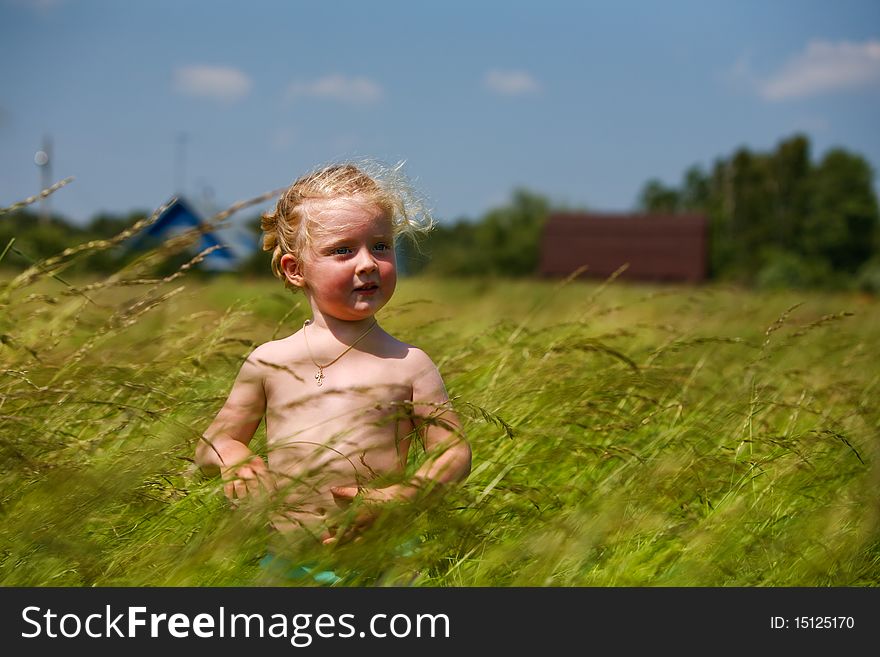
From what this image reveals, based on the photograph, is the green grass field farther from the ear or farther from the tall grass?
the ear

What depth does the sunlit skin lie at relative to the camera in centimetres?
197

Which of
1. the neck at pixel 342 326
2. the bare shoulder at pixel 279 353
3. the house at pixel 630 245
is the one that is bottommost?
the bare shoulder at pixel 279 353

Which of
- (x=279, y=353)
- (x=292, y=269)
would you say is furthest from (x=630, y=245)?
(x=279, y=353)

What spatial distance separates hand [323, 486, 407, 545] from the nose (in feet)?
1.61

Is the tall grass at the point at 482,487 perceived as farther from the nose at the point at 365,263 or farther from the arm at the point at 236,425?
the nose at the point at 365,263

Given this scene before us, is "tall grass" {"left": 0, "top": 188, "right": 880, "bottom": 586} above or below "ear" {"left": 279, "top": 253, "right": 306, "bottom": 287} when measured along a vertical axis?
below

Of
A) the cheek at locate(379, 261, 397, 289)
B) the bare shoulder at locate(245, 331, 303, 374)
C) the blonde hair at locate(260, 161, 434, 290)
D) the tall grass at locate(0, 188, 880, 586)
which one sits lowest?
the tall grass at locate(0, 188, 880, 586)

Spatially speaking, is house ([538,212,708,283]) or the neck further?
house ([538,212,708,283])

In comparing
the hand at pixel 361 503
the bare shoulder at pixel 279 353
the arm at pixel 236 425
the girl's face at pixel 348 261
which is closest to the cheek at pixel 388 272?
the girl's face at pixel 348 261

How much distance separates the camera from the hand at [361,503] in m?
1.85

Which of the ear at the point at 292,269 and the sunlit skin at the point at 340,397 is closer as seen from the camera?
the sunlit skin at the point at 340,397

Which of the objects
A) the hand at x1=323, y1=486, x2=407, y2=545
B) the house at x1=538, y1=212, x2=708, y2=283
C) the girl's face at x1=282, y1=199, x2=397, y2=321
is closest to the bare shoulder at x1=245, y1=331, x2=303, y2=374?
the girl's face at x1=282, y1=199, x2=397, y2=321

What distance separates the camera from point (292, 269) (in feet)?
7.29

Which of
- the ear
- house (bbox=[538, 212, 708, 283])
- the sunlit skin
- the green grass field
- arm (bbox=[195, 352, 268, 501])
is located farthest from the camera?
house (bbox=[538, 212, 708, 283])
